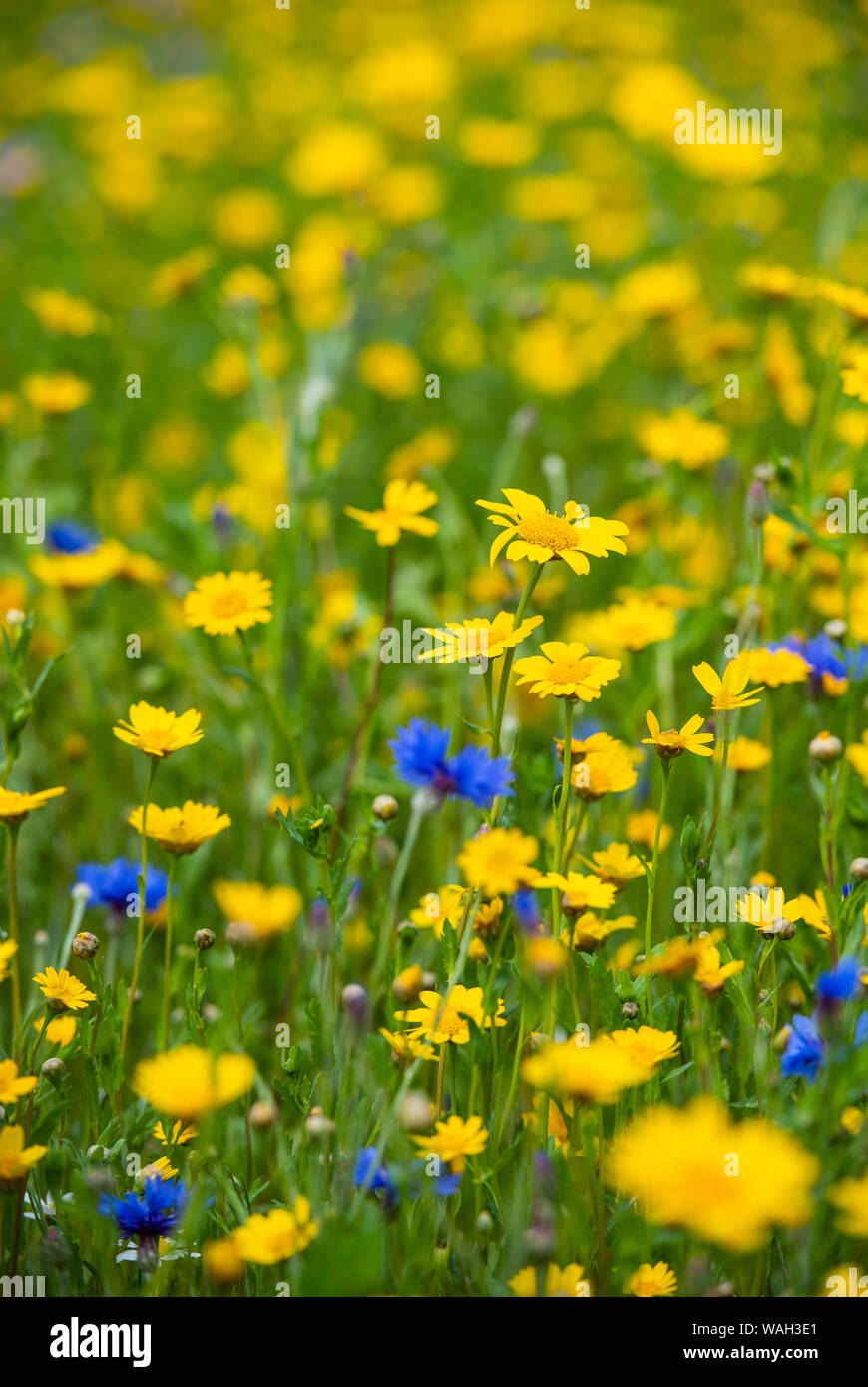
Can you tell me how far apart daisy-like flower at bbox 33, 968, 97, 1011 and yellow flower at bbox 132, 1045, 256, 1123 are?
0.25 m

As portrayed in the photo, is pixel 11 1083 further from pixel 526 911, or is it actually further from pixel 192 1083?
pixel 526 911

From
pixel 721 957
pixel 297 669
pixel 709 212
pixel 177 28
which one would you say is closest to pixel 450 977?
pixel 721 957

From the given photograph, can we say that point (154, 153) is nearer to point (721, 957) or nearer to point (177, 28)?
point (177, 28)

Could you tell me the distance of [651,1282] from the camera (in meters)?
1.14

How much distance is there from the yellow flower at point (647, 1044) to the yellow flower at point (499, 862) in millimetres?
190

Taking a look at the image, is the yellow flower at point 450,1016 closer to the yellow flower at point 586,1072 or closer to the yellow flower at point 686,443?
the yellow flower at point 586,1072

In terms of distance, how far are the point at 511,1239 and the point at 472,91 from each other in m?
4.47

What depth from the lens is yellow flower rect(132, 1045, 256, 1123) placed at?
0.98 metres

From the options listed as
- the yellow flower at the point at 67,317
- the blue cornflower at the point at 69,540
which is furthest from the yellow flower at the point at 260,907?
the yellow flower at the point at 67,317

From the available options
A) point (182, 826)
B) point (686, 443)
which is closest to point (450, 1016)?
point (182, 826)

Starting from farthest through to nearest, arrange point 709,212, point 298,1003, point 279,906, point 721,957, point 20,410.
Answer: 1. point 709,212
2. point 20,410
3. point 298,1003
4. point 279,906
5. point 721,957

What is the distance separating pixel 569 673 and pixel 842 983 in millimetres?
403

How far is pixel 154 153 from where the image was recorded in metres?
3.88

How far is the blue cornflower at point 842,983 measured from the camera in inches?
42.4
